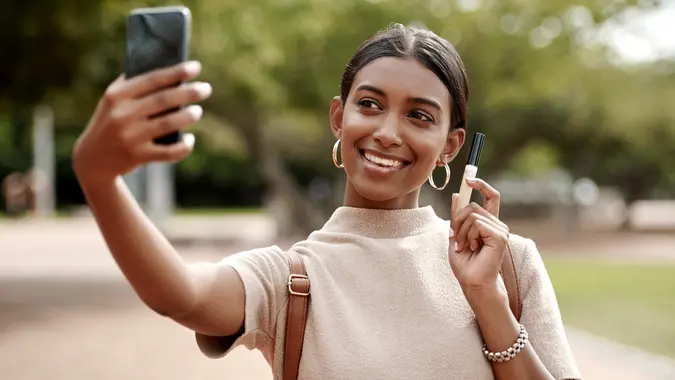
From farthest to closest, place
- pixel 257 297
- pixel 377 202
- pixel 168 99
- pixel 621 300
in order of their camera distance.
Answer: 1. pixel 621 300
2. pixel 377 202
3. pixel 257 297
4. pixel 168 99

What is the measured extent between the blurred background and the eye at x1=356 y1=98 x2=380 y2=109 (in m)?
5.09

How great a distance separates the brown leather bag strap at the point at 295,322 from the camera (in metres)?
1.88

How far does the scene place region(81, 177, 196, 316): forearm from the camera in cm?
142

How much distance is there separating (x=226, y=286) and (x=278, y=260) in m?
0.18

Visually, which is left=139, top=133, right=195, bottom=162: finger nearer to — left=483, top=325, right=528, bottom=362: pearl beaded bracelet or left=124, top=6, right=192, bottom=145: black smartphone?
left=124, top=6, right=192, bottom=145: black smartphone

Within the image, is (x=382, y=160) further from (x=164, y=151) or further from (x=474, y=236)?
(x=164, y=151)

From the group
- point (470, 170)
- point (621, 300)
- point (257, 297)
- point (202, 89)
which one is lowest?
point (621, 300)

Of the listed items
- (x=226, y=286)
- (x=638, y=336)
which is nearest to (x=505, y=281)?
(x=226, y=286)

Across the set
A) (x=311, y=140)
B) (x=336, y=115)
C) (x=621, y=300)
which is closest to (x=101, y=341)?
(x=621, y=300)

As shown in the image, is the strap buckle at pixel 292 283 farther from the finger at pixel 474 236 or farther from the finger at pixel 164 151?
the finger at pixel 164 151

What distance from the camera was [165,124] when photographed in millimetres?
1307

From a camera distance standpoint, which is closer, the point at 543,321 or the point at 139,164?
the point at 139,164

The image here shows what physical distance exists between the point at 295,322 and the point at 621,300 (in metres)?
9.80

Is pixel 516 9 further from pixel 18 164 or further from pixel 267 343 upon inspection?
pixel 18 164
